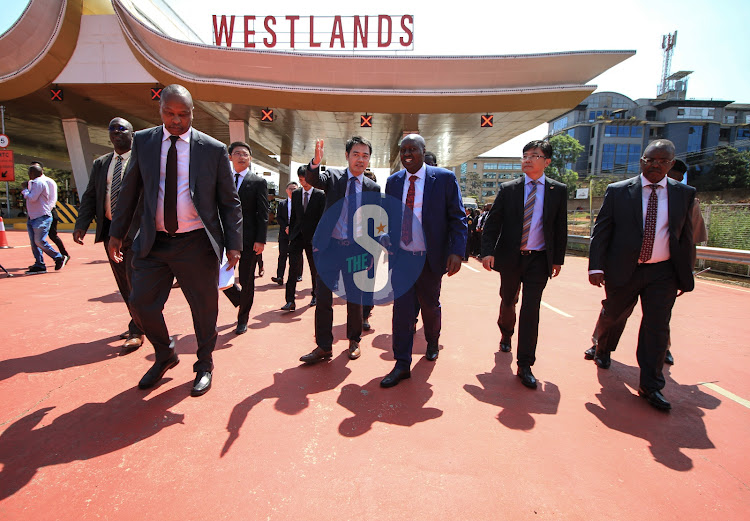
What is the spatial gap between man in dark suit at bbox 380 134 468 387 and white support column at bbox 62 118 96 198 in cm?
2087

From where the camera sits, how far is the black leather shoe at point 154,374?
9.50ft

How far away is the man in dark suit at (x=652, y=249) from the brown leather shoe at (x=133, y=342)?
14.3ft

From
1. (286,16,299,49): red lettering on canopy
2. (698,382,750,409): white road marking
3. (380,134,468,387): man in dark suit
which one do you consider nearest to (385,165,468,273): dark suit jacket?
(380,134,468,387): man in dark suit

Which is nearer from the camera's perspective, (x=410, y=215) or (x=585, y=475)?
(x=585, y=475)

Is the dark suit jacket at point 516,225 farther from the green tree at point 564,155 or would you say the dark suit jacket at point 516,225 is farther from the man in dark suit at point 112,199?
the green tree at point 564,155

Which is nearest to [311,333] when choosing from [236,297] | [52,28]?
[236,297]

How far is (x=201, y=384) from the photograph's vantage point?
287 centimetres

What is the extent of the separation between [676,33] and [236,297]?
328 ft

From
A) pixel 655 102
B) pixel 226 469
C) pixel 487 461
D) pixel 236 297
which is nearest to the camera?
pixel 226 469

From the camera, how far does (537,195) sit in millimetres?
3414

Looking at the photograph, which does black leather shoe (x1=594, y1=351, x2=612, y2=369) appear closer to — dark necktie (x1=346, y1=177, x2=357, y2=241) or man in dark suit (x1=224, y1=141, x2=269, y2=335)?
dark necktie (x1=346, y1=177, x2=357, y2=241)

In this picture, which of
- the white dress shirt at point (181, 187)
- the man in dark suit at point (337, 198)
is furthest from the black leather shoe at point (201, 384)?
the white dress shirt at point (181, 187)

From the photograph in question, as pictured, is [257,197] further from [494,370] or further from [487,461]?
[487,461]

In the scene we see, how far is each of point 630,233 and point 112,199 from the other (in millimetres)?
4644
